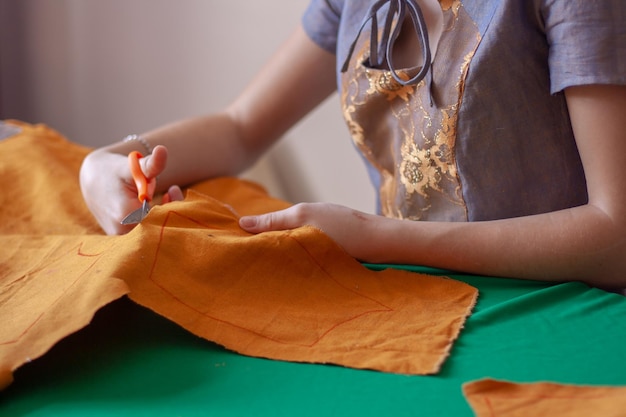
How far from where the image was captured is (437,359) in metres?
0.57

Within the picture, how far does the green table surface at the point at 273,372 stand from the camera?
1.71 ft

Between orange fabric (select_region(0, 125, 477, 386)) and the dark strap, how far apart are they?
0.22m

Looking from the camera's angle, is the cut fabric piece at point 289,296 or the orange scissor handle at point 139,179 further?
the orange scissor handle at point 139,179

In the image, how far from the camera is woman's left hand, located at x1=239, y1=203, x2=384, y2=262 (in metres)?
0.73

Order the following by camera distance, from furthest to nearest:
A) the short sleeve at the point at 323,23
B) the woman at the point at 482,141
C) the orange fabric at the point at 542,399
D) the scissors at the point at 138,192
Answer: the short sleeve at the point at 323,23 → the scissors at the point at 138,192 → the woman at the point at 482,141 → the orange fabric at the point at 542,399

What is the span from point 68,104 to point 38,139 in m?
0.77

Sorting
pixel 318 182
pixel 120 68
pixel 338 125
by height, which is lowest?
pixel 318 182

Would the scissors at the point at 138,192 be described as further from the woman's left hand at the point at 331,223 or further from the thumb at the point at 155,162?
the woman's left hand at the point at 331,223

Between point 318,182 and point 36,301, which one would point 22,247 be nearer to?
point 36,301

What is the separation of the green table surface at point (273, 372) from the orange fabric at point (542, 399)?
18 mm

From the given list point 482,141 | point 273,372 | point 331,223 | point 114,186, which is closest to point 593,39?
point 482,141

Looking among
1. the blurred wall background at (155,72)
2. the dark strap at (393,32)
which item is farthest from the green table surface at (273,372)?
the blurred wall background at (155,72)

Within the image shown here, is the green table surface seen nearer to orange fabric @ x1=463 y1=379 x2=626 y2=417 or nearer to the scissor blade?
orange fabric @ x1=463 y1=379 x2=626 y2=417

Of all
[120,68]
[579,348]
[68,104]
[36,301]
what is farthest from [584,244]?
[68,104]
